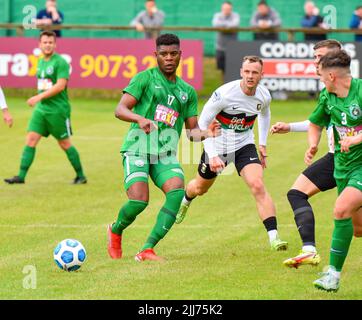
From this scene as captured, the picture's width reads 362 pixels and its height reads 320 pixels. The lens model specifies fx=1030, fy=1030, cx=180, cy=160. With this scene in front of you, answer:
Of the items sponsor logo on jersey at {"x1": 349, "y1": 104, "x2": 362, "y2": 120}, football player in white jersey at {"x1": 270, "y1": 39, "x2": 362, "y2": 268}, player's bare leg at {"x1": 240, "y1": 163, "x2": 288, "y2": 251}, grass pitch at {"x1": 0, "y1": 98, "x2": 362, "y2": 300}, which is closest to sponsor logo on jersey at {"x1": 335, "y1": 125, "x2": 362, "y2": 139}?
sponsor logo on jersey at {"x1": 349, "y1": 104, "x2": 362, "y2": 120}

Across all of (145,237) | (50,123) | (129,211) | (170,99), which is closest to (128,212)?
(129,211)

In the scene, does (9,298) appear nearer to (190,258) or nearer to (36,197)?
(190,258)

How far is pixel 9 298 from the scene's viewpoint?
8.85 m

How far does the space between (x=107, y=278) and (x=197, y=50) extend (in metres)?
18.4

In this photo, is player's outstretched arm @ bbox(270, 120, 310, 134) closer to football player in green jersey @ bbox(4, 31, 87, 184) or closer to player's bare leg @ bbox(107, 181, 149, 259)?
player's bare leg @ bbox(107, 181, 149, 259)

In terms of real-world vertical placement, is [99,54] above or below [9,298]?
above

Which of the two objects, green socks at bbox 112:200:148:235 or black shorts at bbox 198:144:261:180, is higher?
black shorts at bbox 198:144:261:180

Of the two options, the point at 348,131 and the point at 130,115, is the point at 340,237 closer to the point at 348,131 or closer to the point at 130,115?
the point at 348,131

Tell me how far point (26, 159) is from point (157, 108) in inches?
254

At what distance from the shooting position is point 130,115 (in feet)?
34.4

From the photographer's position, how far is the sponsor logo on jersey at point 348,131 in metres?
9.46

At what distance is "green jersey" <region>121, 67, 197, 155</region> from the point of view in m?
10.8

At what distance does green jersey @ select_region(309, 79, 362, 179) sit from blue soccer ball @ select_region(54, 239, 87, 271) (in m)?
2.61

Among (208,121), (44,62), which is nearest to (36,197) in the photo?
(44,62)
